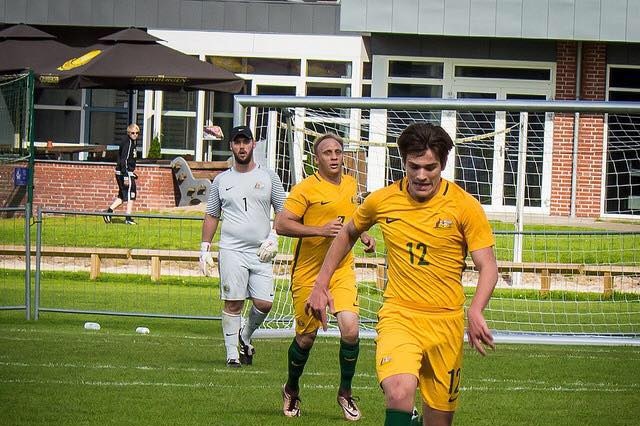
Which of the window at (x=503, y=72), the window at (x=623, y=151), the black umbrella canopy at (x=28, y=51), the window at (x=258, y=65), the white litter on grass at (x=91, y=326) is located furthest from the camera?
the window at (x=258, y=65)

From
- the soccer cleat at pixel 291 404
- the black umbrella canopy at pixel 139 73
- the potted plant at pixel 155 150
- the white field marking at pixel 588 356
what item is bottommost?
the white field marking at pixel 588 356

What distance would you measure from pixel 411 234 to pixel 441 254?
0.64ft

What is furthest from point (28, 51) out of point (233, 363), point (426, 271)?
point (426, 271)

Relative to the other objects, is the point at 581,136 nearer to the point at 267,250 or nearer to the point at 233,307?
the point at 233,307

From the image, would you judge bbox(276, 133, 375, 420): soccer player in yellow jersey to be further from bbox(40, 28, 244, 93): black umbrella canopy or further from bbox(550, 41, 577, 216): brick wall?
bbox(550, 41, 577, 216): brick wall

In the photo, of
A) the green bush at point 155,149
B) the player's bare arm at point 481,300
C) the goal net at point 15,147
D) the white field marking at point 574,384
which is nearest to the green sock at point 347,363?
the white field marking at point 574,384

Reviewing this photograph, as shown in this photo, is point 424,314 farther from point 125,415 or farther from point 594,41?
point 594,41

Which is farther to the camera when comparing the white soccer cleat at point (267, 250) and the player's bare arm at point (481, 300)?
the white soccer cleat at point (267, 250)

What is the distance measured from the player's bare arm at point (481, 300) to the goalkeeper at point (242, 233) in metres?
5.48

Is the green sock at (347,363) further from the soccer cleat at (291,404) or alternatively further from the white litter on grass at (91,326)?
the white litter on grass at (91,326)

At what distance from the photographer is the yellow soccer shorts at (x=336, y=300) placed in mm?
10273

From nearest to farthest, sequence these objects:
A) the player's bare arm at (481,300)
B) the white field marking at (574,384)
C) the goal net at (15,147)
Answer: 1. the player's bare arm at (481,300)
2. the white field marking at (574,384)
3. the goal net at (15,147)

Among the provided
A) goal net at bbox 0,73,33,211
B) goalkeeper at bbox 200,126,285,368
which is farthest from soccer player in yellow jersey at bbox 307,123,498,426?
goal net at bbox 0,73,33,211

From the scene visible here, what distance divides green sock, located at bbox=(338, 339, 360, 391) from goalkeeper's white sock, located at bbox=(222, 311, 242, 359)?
104 inches
